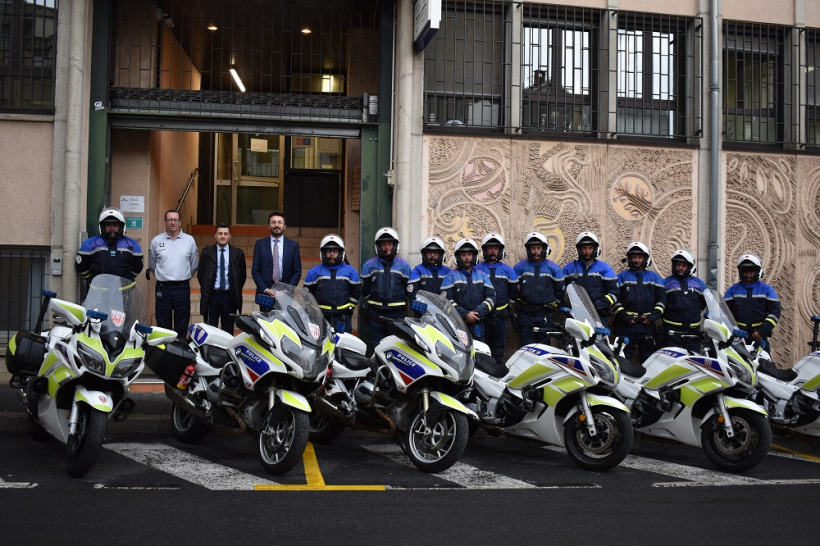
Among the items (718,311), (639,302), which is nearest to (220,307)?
(639,302)

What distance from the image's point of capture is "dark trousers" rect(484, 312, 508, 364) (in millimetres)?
10156

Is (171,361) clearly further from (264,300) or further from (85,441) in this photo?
(85,441)

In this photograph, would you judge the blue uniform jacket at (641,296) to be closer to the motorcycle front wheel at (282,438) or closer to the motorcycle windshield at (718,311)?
the motorcycle windshield at (718,311)

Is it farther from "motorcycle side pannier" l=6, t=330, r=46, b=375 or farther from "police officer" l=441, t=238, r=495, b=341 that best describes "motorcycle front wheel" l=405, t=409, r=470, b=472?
"motorcycle side pannier" l=6, t=330, r=46, b=375

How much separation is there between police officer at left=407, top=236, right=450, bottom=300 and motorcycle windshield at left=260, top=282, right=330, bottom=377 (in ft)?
10.3

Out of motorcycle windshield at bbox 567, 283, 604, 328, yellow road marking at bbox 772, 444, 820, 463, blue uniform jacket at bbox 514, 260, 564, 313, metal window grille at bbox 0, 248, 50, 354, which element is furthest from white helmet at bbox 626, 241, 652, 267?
metal window grille at bbox 0, 248, 50, 354

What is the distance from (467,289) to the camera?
985cm

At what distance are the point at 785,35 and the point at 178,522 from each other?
456 inches

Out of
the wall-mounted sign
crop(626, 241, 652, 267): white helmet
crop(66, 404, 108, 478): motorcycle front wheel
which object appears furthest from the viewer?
crop(626, 241, 652, 267): white helmet

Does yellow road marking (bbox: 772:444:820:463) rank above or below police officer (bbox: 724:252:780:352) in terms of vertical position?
below

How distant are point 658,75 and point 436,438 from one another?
7.86m

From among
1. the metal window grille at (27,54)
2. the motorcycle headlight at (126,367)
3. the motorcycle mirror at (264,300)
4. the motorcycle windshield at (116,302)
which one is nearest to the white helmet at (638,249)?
the motorcycle mirror at (264,300)

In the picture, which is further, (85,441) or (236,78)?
(236,78)

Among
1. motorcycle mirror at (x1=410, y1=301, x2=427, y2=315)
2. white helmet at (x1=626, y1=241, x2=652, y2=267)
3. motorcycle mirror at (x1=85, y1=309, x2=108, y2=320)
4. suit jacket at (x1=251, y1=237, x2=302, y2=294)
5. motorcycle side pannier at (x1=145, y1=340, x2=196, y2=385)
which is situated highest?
white helmet at (x1=626, y1=241, x2=652, y2=267)
